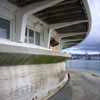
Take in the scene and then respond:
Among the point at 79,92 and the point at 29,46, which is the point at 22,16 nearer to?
the point at 29,46

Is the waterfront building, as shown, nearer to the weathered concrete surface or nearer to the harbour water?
the weathered concrete surface

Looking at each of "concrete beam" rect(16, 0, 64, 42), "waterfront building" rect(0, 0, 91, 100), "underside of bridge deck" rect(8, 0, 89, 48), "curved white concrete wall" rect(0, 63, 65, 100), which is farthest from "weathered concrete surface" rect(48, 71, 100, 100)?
"underside of bridge deck" rect(8, 0, 89, 48)

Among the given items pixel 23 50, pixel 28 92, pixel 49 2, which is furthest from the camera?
pixel 49 2

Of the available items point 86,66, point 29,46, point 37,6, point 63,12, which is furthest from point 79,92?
point 86,66

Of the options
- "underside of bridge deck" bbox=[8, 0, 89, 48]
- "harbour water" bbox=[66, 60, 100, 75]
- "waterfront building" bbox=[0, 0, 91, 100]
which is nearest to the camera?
"waterfront building" bbox=[0, 0, 91, 100]

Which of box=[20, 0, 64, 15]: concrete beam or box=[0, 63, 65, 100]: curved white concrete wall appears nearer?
box=[0, 63, 65, 100]: curved white concrete wall

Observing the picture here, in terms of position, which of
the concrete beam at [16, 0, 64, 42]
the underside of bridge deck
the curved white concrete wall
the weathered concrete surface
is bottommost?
the weathered concrete surface

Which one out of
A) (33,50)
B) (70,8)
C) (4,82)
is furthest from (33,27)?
(4,82)

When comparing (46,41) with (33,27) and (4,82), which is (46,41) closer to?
(33,27)

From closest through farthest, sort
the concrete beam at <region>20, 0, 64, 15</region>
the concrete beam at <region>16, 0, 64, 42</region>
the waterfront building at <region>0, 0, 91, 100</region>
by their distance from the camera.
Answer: the waterfront building at <region>0, 0, 91, 100</region>, the concrete beam at <region>20, 0, 64, 15</region>, the concrete beam at <region>16, 0, 64, 42</region>

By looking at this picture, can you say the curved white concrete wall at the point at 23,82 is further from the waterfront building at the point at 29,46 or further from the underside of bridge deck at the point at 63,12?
the underside of bridge deck at the point at 63,12

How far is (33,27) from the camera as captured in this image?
6.53m

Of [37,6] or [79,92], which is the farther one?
[79,92]

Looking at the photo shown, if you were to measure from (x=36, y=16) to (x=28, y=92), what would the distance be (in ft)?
13.7
